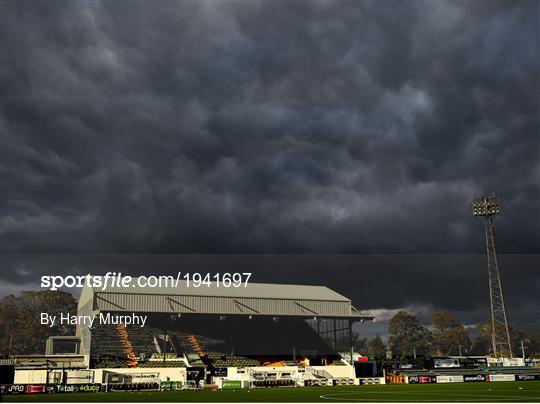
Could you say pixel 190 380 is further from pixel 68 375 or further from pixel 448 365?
pixel 448 365

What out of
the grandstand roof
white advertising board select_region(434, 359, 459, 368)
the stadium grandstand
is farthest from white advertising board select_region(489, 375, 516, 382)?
the grandstand roof

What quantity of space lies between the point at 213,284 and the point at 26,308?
208 feet

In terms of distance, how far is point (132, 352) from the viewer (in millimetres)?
103875

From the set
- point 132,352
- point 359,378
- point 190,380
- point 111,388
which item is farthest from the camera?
point 132,352

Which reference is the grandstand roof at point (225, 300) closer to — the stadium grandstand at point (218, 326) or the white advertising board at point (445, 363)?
the stadium grandstand at point (218, 326)

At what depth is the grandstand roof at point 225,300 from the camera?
10406 centimetres

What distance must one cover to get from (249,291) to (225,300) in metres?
7.26

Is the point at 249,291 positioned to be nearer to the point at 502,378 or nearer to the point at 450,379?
the point at 450,379

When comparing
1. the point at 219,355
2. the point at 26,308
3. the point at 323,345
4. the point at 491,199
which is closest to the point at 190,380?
the point at 219,355

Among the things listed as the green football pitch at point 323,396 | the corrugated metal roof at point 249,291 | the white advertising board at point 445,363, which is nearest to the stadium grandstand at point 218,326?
the corrugated metal roof at point 249,291

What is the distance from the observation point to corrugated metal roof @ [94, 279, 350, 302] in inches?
4218

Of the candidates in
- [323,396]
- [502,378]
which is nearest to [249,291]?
[502,378]

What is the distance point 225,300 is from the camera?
11094 cm

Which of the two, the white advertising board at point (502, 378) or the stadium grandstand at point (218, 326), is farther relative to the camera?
the stadium grandstand at point (218, 326)
